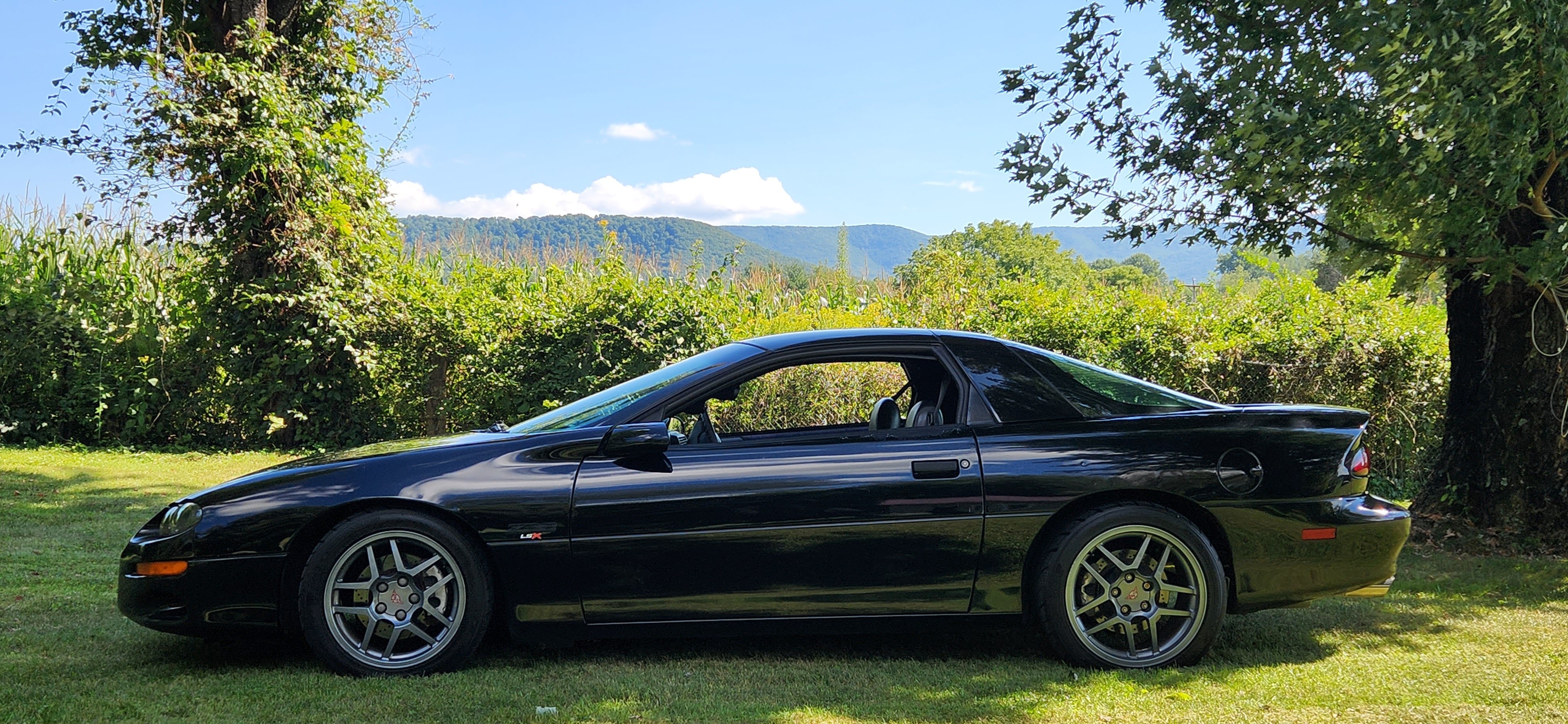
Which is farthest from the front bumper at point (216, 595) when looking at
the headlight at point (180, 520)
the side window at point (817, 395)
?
the side window at point (817, 395)

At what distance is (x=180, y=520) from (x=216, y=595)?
33 centimetres

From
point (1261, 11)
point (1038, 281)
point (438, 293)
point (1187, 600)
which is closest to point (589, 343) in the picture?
point (438, 293)

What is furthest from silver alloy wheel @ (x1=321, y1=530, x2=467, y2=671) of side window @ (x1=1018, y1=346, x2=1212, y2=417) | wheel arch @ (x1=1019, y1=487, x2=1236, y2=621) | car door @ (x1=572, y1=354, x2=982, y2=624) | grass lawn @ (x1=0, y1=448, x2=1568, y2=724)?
side window @ (x1=1018, y1=346, x2=1212, y2=417)

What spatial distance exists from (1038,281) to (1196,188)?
12.5ft

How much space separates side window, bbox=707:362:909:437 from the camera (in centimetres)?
972

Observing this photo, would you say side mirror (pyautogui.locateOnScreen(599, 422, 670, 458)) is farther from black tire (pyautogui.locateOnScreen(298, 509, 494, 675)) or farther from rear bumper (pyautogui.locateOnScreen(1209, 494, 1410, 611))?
rear bumper (pyautogui.locateOnScreen(1209, 494, 1410, 611))

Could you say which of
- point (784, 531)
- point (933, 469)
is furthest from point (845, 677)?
point (933, 469)

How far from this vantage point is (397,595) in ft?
13.8

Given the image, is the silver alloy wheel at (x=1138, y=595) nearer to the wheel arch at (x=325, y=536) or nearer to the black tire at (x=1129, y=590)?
Answer: the black tire at (x=1129, y=590)

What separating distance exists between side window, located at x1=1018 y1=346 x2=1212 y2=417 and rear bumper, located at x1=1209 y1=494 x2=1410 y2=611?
0.52 meters

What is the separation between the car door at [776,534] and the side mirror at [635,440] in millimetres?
59

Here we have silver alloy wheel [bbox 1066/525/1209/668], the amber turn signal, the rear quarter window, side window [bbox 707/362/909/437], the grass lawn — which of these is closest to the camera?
the grass lawn

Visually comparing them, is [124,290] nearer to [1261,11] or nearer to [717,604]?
[717,604]

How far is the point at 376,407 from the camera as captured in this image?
12.5 m
